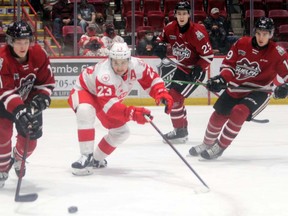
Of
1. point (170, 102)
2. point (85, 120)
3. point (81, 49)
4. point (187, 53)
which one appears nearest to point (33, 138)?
point (85, 120)

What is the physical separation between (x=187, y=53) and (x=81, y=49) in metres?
3.11

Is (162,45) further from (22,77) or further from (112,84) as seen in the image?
(22,77)

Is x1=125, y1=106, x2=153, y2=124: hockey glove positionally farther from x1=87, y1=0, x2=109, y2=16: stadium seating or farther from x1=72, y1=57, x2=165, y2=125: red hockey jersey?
x1=87, y1=0, x2=109, y2=16: stadium seating

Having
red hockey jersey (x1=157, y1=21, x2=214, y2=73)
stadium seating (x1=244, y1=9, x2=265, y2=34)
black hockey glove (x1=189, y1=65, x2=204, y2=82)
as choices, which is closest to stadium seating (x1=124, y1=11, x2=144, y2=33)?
stadium seating (x1=244, y1=9, x2=265, y2=34)

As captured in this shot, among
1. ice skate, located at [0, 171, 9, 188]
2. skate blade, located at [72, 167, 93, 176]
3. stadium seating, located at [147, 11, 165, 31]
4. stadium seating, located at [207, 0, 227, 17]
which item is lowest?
skate blade, located at [72, 167, 93, 176]

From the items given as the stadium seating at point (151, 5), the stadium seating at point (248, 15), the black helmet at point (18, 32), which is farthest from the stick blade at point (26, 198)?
the stadium seating at point (151, 5)

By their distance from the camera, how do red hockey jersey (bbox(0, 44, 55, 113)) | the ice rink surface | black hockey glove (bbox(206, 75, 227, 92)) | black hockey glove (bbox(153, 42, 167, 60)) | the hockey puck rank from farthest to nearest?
black hockey glove (bbox(153, 42, 167, 60)) → black hockey glove (bbox(206, 75, 227, 92)) → red hockey jersey (bbox(0, 44, 55, 113)) → the ice rink surface → the hockey puck

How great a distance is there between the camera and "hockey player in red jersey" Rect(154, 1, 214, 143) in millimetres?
5594

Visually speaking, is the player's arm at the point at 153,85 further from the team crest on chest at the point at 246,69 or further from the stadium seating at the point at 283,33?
the stadium seating at the point at 283,33

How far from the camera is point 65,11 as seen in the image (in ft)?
31.1

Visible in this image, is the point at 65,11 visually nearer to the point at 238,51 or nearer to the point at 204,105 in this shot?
the point at 204,105

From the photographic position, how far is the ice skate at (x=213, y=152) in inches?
185

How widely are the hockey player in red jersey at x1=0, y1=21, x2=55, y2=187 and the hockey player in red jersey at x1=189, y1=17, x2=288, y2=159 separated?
4.28ft

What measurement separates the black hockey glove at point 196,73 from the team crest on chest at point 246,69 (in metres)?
0.90
